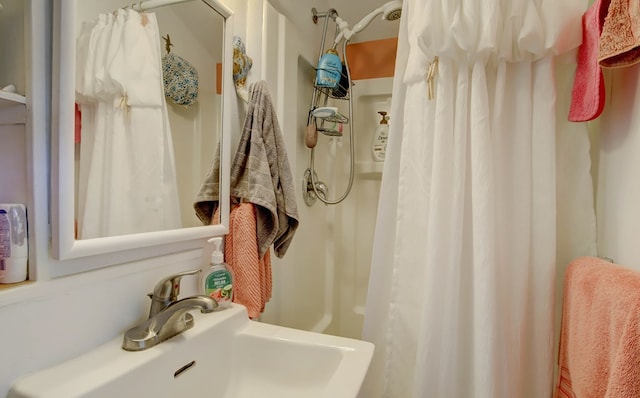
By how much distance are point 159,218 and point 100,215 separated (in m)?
0.14

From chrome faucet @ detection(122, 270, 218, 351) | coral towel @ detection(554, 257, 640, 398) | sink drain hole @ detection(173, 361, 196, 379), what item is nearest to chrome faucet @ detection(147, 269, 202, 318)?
chrome faucet @ detection(122, 270, 218, 351)

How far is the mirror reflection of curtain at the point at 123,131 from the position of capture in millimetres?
582

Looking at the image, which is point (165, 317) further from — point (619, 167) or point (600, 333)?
point (619, 167)

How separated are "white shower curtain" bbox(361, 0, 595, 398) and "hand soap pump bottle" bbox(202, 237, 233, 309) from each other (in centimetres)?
57

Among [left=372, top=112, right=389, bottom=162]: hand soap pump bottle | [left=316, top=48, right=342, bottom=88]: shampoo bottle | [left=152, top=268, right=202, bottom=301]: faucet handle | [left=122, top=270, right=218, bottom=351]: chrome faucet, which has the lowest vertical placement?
[left=122, top=270, right=218, bottom=351]: chrome faucet

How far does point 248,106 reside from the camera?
958 mm

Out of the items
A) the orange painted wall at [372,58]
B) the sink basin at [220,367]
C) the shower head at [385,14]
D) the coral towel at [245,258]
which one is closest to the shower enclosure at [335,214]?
the orange painted wall at [372,58]

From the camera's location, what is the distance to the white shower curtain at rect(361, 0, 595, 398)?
0.77 metres

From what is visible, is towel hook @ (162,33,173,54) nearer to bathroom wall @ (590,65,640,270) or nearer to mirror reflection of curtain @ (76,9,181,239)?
mirror reflection of curtain @ (76,9,181,239)

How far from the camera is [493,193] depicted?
0.81 metres

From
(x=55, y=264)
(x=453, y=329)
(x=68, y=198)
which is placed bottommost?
(x=453, y=329)

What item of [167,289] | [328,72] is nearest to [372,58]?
[328,72]

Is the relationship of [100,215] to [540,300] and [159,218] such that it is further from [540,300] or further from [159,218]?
[540,300]

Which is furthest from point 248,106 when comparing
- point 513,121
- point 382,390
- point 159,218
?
point 382,390
